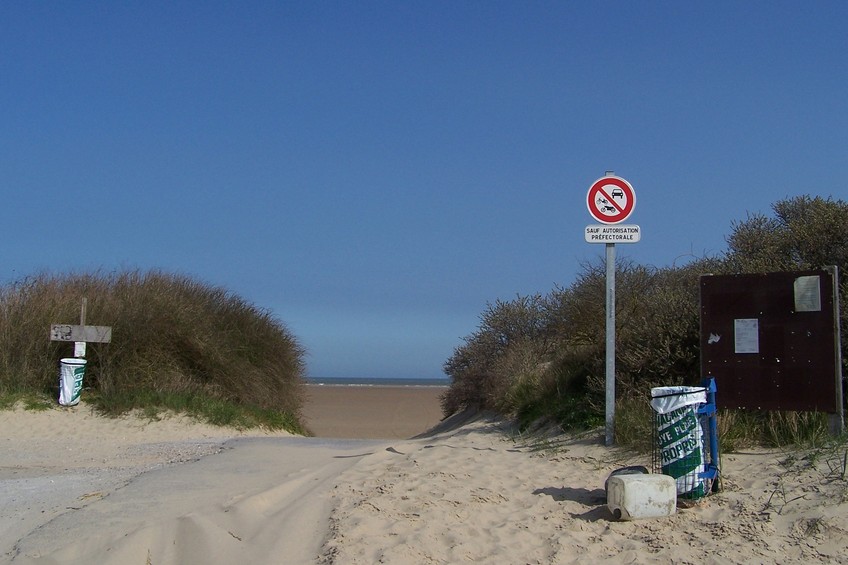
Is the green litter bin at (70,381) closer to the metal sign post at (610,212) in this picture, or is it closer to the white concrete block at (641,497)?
the metal sign post at (610,212)

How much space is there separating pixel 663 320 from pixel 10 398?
1241 centimetres

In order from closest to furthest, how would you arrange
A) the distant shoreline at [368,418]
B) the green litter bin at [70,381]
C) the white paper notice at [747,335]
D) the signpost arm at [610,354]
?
the white paper notice at [747,335]
the signpost arm at [610,354]
the green litter bin at [70,381]
the distant shoreline at [368,418]

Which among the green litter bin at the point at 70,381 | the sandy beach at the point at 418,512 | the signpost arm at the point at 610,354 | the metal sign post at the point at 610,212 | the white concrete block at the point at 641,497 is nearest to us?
the sandy beach at the point at 418,512

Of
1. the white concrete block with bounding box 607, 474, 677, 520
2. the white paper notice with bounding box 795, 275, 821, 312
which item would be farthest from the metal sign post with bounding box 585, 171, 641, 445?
the white concrete block with bounding box 607, 474, 677, 520

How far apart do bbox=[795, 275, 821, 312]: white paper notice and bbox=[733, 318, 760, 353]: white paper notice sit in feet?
1.44

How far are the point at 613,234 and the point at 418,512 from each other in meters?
4.49

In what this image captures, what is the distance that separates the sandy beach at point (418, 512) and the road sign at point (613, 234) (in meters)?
2.42

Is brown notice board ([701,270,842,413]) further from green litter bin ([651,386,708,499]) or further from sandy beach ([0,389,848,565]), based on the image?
green litter bin ([651,386,708,499])

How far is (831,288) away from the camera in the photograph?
7.84 m

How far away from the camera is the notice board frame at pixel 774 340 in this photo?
25.6 ft

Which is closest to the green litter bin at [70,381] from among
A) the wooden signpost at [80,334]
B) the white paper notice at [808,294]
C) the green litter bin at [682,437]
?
the wooden signpost at [80,334]

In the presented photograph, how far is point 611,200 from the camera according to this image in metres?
9.79

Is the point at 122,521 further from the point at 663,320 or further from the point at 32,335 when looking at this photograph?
the point at 32,335

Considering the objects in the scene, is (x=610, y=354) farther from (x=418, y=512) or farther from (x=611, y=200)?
(x=418, y=512)
